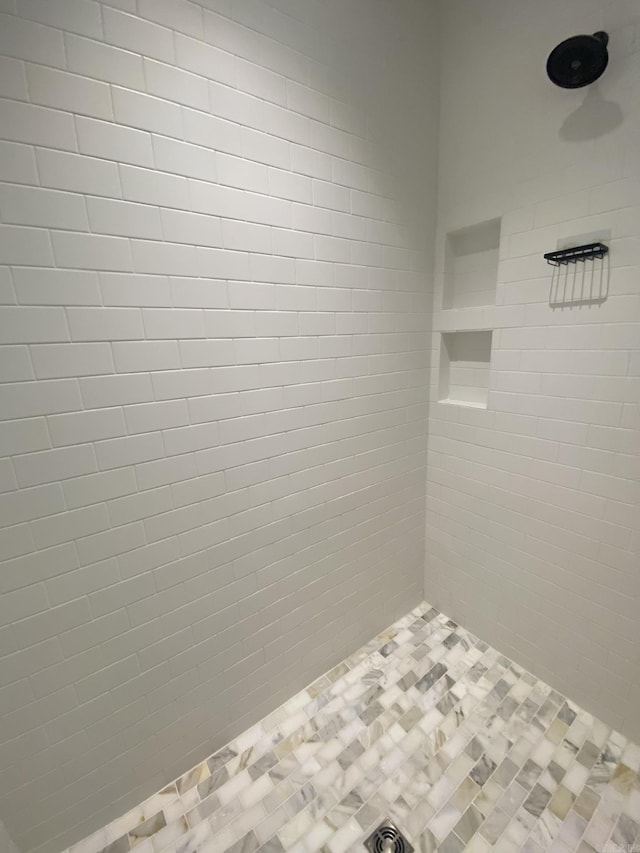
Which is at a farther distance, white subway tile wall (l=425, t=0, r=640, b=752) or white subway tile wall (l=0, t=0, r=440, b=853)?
Answer: white subway tile wall (l=425, t=0, r=640, b=752)

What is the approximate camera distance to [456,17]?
4.97 ft

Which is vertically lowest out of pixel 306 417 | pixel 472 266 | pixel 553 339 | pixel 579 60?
pixel 306 417

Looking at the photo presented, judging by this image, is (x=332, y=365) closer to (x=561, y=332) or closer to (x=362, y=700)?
(x=561, y=332)

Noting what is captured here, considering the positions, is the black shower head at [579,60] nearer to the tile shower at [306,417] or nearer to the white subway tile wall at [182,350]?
the tile shower at [306,417]

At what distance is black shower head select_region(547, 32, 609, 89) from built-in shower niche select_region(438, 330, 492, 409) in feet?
2.92

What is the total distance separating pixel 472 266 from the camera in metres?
1.75

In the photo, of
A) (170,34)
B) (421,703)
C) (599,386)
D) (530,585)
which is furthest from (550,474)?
(170,34)

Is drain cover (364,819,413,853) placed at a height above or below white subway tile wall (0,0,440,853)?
below

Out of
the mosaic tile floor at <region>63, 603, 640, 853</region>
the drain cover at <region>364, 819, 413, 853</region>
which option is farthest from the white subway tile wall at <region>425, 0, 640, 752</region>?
the drain cover at <region>364, 819, 413, 853</region>

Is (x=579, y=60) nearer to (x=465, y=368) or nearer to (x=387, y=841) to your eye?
(x=465, y=368)

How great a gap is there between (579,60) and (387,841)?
2637 mm

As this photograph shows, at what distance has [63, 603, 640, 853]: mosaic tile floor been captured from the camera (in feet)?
3.86

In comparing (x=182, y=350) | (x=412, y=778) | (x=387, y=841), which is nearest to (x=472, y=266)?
(x=182, y=350)

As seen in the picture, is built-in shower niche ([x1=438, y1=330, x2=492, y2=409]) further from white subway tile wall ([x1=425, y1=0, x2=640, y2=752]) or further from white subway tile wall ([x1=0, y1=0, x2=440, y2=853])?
white subway tile wall ([x1=0, y1=0, x2=440, y2=853])
